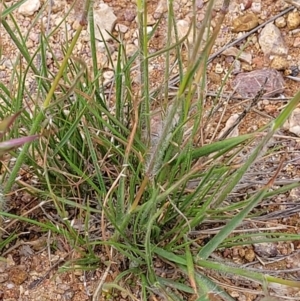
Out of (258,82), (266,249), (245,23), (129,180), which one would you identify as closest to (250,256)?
(266,249)

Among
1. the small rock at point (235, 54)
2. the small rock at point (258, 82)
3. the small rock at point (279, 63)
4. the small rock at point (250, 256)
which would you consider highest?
the small rock at point (235, 54)

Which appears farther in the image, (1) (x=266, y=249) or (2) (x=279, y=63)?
(2) (x=279, y=63)

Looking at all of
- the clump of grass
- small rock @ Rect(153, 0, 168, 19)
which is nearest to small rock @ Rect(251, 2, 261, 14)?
small rock @ Rect(153, 0, 168, 19)

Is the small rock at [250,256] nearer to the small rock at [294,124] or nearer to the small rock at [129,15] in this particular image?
the small rock at [294,124]

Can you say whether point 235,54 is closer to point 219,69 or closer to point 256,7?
point 219,69

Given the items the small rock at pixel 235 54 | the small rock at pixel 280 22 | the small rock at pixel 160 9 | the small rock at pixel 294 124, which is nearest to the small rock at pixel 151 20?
the small rock at pixel 160 9

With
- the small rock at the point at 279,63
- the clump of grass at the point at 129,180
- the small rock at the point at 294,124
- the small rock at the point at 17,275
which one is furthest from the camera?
the small rock at the point at 279,63

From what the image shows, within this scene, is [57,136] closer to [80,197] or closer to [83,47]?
[80,197]
